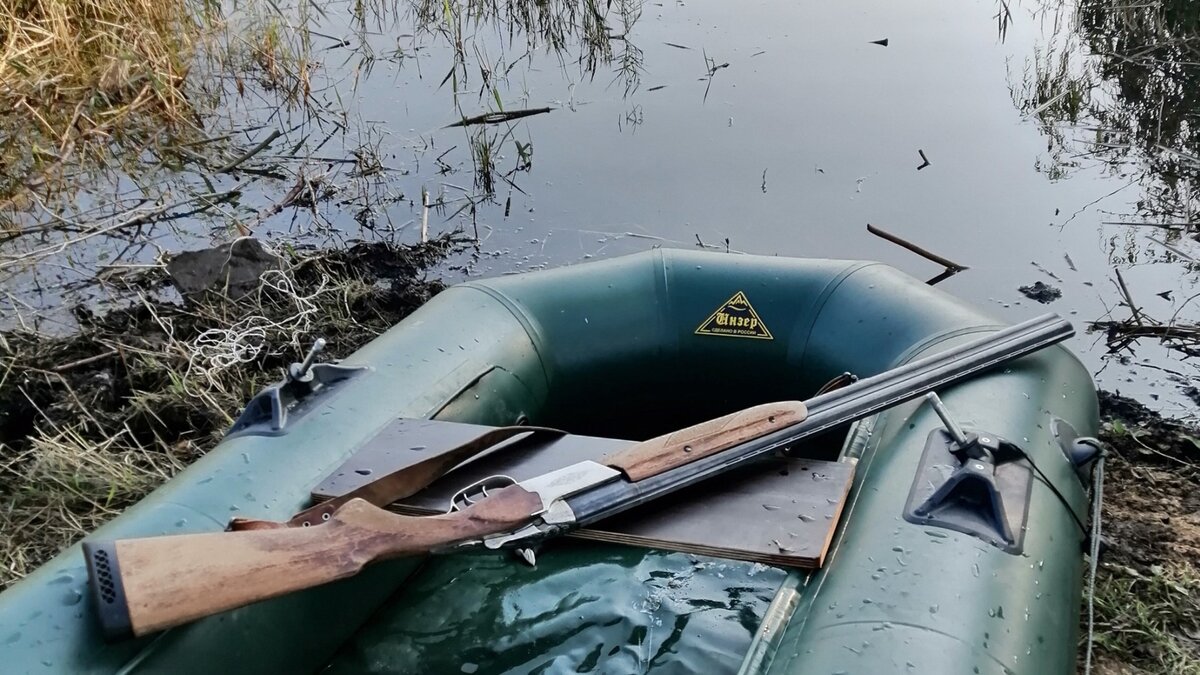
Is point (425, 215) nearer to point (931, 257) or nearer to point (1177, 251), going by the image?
point (931, 257)

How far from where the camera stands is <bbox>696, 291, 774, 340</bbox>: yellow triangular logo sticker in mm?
2453

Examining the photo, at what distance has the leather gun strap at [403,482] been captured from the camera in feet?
5.03

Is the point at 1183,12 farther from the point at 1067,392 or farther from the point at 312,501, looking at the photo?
the point at 312,501

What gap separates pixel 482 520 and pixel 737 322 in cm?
111

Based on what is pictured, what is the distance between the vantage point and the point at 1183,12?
19.2 feet

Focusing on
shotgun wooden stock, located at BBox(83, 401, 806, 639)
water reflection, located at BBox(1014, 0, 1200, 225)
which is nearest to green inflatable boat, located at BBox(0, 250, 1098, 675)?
shotgun wooden stock, located at BBox(83, 401, 806, 639)

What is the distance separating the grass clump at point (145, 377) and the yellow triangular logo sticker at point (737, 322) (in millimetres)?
1406

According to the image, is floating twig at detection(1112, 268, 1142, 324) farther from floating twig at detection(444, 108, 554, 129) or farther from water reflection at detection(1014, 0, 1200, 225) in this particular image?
floating twig at detection(444, 108, 554, 129)

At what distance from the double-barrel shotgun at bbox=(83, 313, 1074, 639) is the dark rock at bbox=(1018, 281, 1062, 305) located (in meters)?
1.75

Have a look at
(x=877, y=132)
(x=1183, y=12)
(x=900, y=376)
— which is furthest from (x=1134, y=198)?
(x=900, y=376)

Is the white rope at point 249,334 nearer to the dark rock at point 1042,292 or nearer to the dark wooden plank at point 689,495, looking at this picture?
the dark wooden plank at point 689,495

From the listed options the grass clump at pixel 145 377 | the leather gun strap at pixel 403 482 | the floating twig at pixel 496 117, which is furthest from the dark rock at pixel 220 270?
the leather gun strap at pixel 403 482

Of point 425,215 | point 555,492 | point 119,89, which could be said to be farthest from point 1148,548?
point 119,89

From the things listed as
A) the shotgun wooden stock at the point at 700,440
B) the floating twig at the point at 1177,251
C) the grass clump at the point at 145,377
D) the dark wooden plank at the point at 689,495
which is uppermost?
the shotgun wooden stock at the point at 700,440
